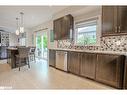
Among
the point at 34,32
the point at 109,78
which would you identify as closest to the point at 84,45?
the point at 109,78

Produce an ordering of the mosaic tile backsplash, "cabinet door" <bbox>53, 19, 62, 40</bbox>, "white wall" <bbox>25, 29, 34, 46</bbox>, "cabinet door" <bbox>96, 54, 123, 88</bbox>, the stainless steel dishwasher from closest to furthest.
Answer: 1. "cabinet door" <bbox>96, 54, 123, 88</bbox>
2. the mosaic tile backsplash
3. the stainless steel dishwasher
4. "cabinet door" <bbox>53, 19, 62, 40</bbox>
5. "white wall" <bbox>25, 29, 34, 46</bbox>

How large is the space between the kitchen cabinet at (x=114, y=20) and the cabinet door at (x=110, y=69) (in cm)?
65

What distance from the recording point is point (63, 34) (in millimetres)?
5062

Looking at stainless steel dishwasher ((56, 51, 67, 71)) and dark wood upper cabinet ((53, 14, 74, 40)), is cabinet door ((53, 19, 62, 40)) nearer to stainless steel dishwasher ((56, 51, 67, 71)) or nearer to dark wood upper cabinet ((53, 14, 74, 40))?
dark wood upper cabinet ((53, 14, 74, 40))

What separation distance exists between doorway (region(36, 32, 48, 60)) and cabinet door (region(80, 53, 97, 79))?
182 inches

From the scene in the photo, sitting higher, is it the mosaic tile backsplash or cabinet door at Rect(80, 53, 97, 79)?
the mosaic tile backsplash

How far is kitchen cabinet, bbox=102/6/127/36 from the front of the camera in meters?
2.89

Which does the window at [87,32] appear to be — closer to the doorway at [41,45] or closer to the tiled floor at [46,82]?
the tiled floor at [46,82]

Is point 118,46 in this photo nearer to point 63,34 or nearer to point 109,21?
point 109,21

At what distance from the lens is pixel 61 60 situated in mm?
4816

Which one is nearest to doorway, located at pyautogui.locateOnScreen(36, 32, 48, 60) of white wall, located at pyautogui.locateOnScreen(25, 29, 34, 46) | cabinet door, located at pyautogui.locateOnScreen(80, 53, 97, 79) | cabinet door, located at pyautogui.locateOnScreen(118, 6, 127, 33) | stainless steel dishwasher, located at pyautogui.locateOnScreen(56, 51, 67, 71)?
white wall, located at pyautogui.locateOnScreen(25, 29, 34, 46)

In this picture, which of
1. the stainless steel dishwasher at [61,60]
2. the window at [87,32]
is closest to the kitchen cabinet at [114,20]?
the window at [87,32]

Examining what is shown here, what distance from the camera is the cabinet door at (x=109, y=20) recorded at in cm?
308

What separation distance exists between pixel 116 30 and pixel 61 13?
294 cm
